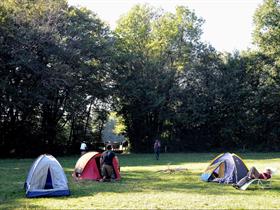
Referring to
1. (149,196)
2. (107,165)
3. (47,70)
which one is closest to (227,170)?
(107,165)

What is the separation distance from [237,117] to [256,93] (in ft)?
11.2

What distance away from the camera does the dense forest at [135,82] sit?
35.8 metres

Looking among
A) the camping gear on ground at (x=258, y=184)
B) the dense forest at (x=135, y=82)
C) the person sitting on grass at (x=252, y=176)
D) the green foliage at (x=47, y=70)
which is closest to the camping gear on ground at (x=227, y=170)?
the camping gear on ground at (x=258, y=184)

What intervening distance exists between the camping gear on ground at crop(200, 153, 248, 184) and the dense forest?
794 inches

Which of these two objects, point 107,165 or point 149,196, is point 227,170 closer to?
point 107,165

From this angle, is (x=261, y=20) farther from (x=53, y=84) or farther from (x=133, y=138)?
(x=53, y=84)

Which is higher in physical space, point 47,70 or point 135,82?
point 135,82

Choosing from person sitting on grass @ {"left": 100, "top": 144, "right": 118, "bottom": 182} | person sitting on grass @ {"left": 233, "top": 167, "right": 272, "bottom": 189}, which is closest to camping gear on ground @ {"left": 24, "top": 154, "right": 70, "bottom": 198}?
person sitting on grass @ {"left": 100, "top": 144, "right": 118, "bottom": 182}

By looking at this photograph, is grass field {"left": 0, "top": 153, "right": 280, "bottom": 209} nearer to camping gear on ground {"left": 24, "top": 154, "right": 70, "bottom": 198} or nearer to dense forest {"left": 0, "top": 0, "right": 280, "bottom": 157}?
camping gear on ground {"left": 24, "top": 154, "right": 70, "bottom": 198}

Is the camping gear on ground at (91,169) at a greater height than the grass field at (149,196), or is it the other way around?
the camping gear on ground at (91,169)

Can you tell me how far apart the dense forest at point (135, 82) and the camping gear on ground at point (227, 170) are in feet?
66.2

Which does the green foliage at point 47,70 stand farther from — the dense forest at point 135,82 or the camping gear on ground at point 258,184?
the camping gear on ground at point 258,184

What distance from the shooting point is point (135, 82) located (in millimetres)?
46125

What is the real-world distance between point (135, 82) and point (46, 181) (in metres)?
32.2
